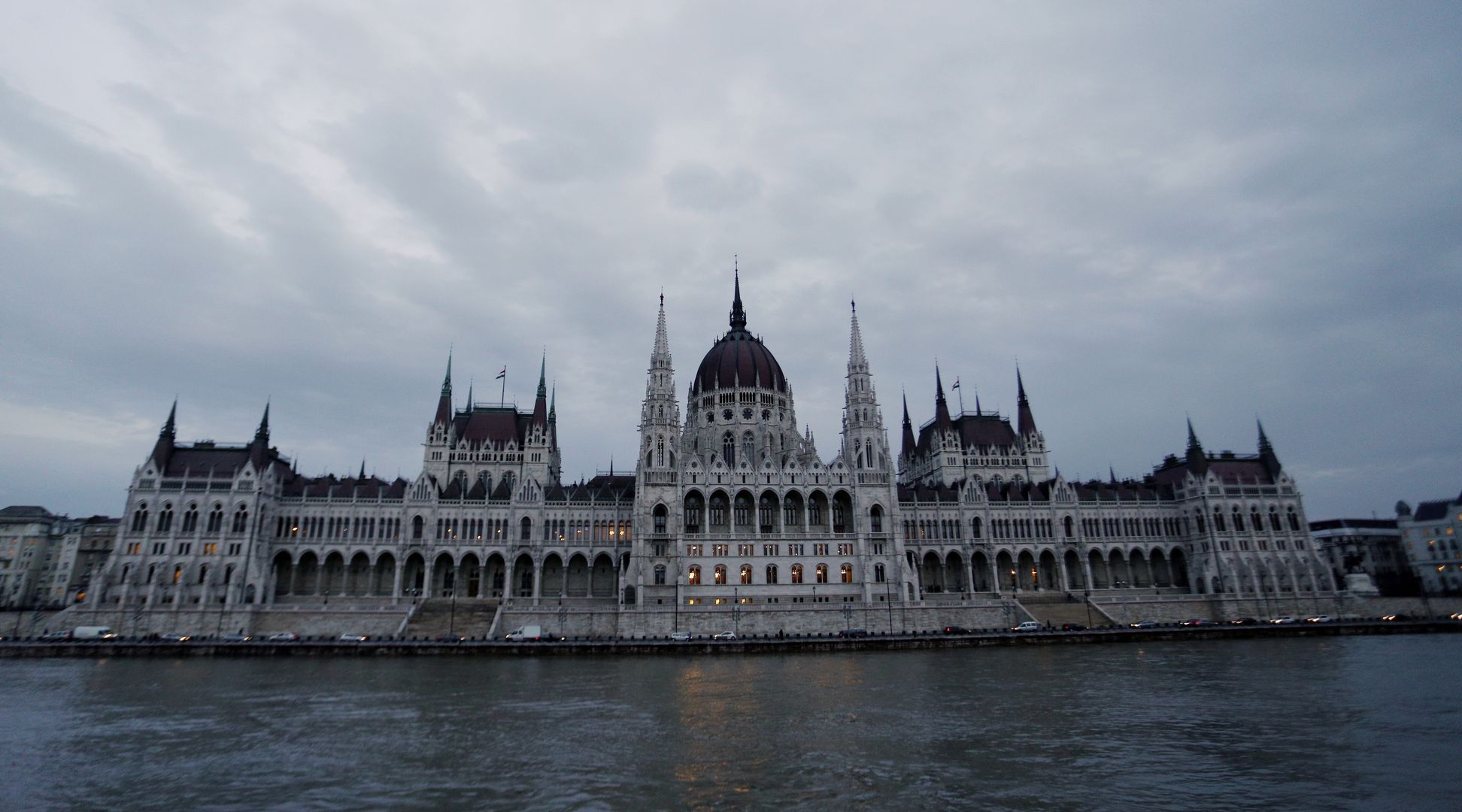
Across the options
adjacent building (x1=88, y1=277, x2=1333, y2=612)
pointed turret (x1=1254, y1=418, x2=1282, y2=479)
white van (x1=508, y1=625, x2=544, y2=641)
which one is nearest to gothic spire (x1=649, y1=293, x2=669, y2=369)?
adjacent building (x1=88, y1=277, x2=1333, y2=612)

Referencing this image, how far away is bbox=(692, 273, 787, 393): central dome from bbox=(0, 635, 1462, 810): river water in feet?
186

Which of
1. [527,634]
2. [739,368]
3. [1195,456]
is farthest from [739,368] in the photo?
[1195,456]

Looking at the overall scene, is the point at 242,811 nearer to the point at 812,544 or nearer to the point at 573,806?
the point at 573,806

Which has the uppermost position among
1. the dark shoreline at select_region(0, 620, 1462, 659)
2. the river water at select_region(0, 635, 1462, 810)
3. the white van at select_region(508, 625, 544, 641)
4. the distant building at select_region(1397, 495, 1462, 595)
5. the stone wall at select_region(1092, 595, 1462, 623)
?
the distant building at select_region(1397, 495, 1462, 595)

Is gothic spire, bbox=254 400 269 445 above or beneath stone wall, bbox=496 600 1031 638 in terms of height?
above

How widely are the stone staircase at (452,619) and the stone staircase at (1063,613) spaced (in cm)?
5382

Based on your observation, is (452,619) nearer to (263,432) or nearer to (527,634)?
(527,634)

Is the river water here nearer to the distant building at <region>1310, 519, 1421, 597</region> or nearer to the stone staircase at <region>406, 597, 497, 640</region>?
the stone staircase at <region>406, 597, 497, 640</region>

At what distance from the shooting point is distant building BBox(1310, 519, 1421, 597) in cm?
12444

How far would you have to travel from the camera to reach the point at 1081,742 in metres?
28.3

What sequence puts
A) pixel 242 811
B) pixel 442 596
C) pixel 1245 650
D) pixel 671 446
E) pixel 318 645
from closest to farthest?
1. pixel 242 811
2. pixel 1245 650
3. pixel 318 645
4. pixel 442 596
5. pixel 671 446

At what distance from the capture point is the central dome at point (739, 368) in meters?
104

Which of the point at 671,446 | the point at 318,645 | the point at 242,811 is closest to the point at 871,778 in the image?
the point at 242,811

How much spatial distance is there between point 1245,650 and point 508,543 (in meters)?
70.3
